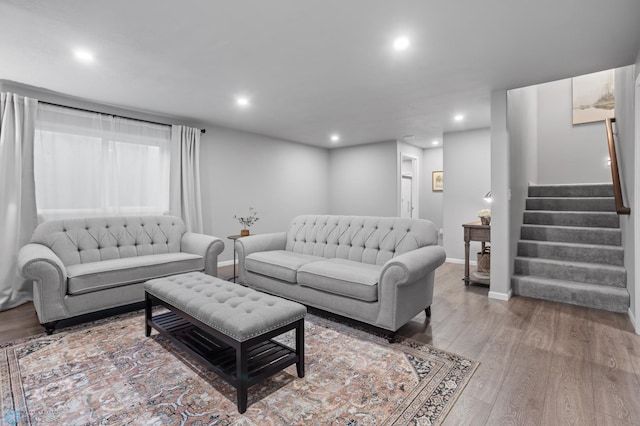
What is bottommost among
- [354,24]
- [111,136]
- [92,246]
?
[92,246]

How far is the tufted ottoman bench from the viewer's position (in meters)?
1.72

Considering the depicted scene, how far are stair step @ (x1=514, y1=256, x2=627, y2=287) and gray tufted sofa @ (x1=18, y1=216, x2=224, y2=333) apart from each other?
3.80m

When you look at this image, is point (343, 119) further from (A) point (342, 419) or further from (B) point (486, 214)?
(A) point (342, 419)

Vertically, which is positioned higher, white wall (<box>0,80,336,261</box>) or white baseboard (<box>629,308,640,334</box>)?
white wall (<box>0,80,336,261</box>)

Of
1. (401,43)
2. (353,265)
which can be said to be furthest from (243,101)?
(353,265)

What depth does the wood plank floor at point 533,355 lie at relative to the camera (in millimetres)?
1680

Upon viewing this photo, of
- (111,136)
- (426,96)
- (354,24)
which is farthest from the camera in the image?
(111,136)

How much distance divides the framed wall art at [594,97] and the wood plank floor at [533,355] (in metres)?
3.48

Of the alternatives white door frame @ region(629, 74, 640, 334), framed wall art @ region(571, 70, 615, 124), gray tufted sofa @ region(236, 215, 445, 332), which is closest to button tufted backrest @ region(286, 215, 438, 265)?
gray tufted sofa @ region(236, 215, 445, 332)

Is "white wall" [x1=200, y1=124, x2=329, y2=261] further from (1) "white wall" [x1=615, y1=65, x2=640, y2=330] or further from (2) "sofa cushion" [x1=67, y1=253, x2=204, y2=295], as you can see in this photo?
(1) "white wall" [x1=615, y1=65, x2=640, y2=330]

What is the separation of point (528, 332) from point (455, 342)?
2.41 ft

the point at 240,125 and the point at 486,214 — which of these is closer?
the point at 486,214

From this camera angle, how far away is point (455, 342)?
8.23ft

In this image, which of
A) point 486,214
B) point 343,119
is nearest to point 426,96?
point 343,119
